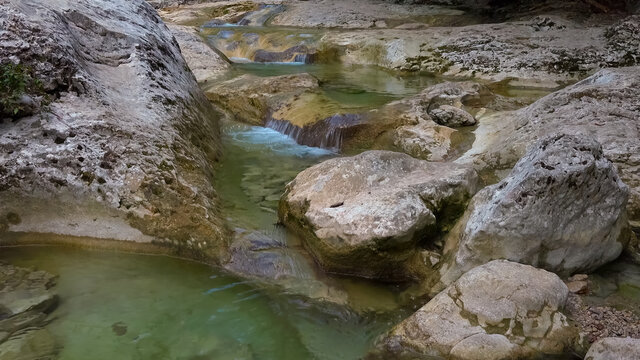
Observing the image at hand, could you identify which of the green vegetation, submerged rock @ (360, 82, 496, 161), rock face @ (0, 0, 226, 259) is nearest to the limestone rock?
submerged rock @ (360, 82, 496, 161)

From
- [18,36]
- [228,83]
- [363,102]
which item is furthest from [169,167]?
[228,83]

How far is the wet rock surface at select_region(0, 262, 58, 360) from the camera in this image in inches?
134

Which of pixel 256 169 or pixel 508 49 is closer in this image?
pixel 256 169

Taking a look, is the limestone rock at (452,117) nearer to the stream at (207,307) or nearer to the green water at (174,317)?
the stream at (207,307)

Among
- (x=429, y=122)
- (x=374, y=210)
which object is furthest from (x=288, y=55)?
(x=374, y=210)

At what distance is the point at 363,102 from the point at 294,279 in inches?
223

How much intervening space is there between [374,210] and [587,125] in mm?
3208

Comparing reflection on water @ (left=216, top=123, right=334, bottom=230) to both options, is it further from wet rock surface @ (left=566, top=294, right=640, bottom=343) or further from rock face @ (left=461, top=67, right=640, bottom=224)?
wet rock surface @ (left=566, top=294, right=640, bottom=343)

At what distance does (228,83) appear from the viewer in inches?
426

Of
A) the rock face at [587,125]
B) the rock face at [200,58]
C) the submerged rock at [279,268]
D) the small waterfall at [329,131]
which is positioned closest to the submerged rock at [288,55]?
the rock face at [200,58]

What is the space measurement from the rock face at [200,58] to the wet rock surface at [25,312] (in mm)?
8231

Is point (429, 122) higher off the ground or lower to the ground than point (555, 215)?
higher

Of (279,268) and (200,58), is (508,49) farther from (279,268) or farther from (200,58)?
→ (279,268)

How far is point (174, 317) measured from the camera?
3.97 metres
